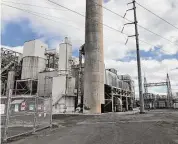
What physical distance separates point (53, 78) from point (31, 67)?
8286mm

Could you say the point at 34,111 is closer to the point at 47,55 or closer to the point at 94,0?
the point at 94,0

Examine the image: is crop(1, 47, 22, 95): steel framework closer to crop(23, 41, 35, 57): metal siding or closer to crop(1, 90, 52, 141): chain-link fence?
crop(23, 41, 35, 57): metal siding

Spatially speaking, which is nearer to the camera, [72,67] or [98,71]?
[98,71]

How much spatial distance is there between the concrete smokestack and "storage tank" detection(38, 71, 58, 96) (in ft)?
33.0

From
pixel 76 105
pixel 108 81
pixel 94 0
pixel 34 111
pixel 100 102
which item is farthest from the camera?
pixel 108 81

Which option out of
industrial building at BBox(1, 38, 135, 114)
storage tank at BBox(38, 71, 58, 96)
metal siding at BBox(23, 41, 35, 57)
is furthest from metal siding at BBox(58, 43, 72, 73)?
metal siding at BBox(23, 41, 35, 57)

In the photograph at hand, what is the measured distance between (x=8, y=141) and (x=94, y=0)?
103 ft

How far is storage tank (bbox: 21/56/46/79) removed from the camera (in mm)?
44000

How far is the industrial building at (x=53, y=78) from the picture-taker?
37.2 metres

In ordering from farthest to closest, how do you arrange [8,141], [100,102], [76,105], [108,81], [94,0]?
[108,81] < [76,105] < [94,0] < [100,102] < [8,141]

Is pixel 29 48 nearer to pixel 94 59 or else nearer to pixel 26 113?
pixel 94 59

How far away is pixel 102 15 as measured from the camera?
35.9m

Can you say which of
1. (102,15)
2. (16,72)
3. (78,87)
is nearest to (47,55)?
(16,72)

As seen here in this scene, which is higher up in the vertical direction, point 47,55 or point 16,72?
point 47,55
